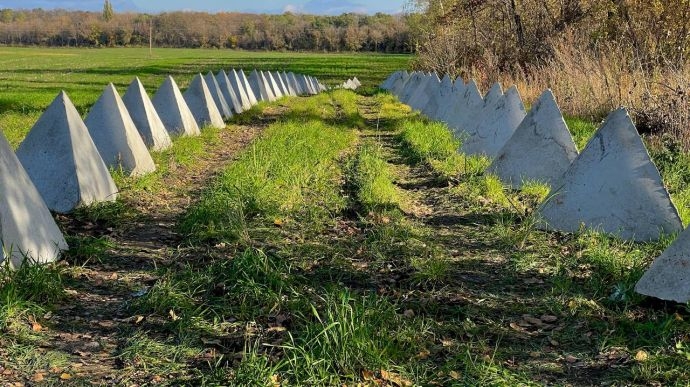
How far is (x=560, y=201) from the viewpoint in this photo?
6.02 metres

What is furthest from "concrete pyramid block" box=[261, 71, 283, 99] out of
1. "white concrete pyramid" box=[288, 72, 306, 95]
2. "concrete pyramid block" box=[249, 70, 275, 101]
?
"white concrete pyramid" box=[288, 72, 306, 95]

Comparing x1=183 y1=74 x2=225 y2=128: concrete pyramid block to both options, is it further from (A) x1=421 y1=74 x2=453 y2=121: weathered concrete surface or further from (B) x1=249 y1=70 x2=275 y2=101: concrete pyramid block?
(B) x1=249 y1=70 x2=275 y2=101: concrete pyramid block

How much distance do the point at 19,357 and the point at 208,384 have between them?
1.03 m

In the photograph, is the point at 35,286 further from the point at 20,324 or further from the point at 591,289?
the point at 591,289

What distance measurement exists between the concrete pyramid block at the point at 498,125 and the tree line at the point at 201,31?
87.3m

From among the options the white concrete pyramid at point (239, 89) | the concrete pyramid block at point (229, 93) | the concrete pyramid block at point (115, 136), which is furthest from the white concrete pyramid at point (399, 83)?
the concrete pyramid block at point (115, 136)

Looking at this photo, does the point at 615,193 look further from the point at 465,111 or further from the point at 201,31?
the point at 201,31

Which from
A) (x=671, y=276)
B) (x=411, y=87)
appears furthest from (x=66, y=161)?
(x=411, y=87)

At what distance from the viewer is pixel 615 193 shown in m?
5.81

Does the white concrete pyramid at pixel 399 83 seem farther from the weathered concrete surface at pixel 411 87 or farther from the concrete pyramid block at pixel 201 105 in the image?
the concrete pyramid block at pixel 201 105

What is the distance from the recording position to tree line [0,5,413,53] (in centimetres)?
11012

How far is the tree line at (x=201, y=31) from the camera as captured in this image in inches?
4336

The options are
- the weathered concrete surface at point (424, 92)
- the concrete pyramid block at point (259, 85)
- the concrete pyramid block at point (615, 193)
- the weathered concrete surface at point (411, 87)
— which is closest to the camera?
the concrete pyramid block at point (615, 193)

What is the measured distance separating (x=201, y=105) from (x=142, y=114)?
3541 mm
